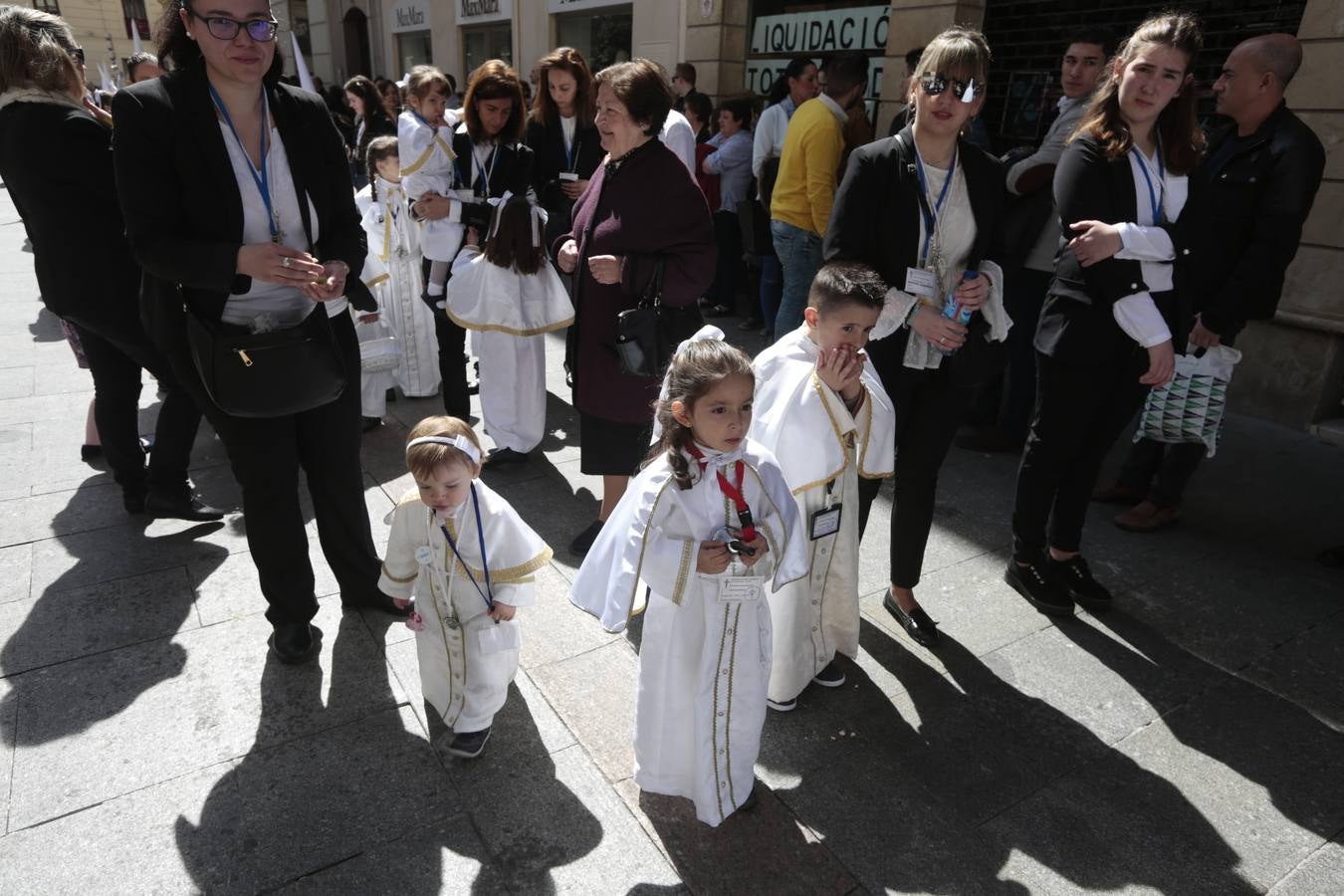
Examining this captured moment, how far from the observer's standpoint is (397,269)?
16.9ft

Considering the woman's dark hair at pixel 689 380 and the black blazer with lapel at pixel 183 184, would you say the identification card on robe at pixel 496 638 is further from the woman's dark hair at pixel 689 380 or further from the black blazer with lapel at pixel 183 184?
the black blazer with lapel at pixel 183 184

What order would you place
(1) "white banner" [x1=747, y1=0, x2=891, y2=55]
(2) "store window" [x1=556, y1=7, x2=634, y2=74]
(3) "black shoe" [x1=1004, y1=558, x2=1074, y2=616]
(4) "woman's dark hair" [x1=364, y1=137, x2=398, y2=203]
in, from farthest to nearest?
(2) "store window" [x1=556, y1=7, x2=634, y2=74] < (1) "white banner" [x1=747, y1=0, x2=891, y2=55] < (4) "woman's dark hair" [x1=364, y1=137, x2=398, y2=203] < (3) "black shoe" [x1=1004, y1=558, x2=1074, y2=616]

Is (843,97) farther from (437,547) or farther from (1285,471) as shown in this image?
(437,547)

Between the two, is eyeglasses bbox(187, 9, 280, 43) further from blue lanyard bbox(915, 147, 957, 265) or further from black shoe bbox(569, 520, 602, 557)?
black shoe bbox(569, 520, 602, 557)

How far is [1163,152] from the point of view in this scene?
9.87 ft

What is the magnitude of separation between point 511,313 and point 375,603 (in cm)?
168

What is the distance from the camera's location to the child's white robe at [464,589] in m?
2.43

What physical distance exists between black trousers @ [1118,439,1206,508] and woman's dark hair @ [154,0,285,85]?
4.05m

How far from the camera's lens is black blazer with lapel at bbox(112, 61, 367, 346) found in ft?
7.58

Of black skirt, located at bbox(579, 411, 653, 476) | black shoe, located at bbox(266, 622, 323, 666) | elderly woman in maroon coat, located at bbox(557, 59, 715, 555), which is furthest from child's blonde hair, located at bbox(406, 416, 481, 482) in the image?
black skirt, located at bbox(579, 411, 653, 476)

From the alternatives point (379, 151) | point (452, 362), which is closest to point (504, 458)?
point (452, 362)

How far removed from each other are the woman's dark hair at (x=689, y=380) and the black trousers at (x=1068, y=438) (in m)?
1.72

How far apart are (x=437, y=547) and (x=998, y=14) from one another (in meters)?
6.97

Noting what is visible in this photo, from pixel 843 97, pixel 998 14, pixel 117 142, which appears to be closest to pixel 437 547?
pixel 117 142
